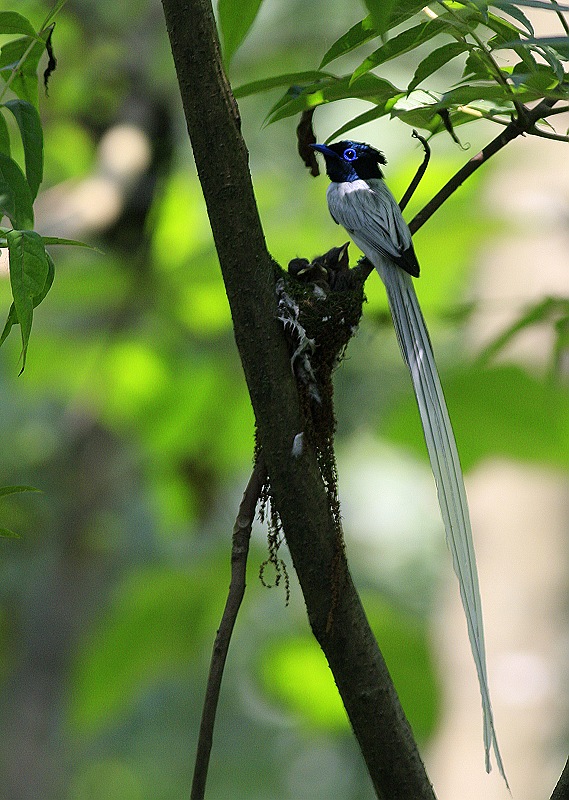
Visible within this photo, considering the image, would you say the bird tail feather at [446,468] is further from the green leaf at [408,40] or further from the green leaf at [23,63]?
the green leaf at [23,63]

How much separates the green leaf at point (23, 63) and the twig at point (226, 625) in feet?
1.74

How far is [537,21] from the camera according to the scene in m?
3.65

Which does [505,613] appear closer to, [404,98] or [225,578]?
[225,578]

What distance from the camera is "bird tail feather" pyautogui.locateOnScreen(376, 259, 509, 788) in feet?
3.13

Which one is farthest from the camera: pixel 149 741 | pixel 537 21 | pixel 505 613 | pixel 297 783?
pixel 297 783

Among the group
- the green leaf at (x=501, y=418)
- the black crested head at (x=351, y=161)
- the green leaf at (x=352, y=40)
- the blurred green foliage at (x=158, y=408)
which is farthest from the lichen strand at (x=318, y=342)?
the green leaf at (x=501, y=418)

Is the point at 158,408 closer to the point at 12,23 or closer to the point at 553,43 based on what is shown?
the point at 12,23

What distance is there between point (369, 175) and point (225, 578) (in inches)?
47.6

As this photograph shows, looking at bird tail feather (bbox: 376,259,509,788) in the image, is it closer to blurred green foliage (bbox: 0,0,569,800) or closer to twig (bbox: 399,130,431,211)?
twig (bbox: 399,130,431,211)

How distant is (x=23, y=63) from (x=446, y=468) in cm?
70

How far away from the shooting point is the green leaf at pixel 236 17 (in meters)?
0.95

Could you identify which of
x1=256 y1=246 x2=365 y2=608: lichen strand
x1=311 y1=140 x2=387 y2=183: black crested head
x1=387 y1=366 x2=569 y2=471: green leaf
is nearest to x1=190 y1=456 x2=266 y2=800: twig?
x1=256 y1=246 x2=365 y2=608: lichen strand

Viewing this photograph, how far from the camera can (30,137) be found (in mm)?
955

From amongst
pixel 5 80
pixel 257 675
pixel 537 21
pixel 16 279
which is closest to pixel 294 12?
pixel 537 21
